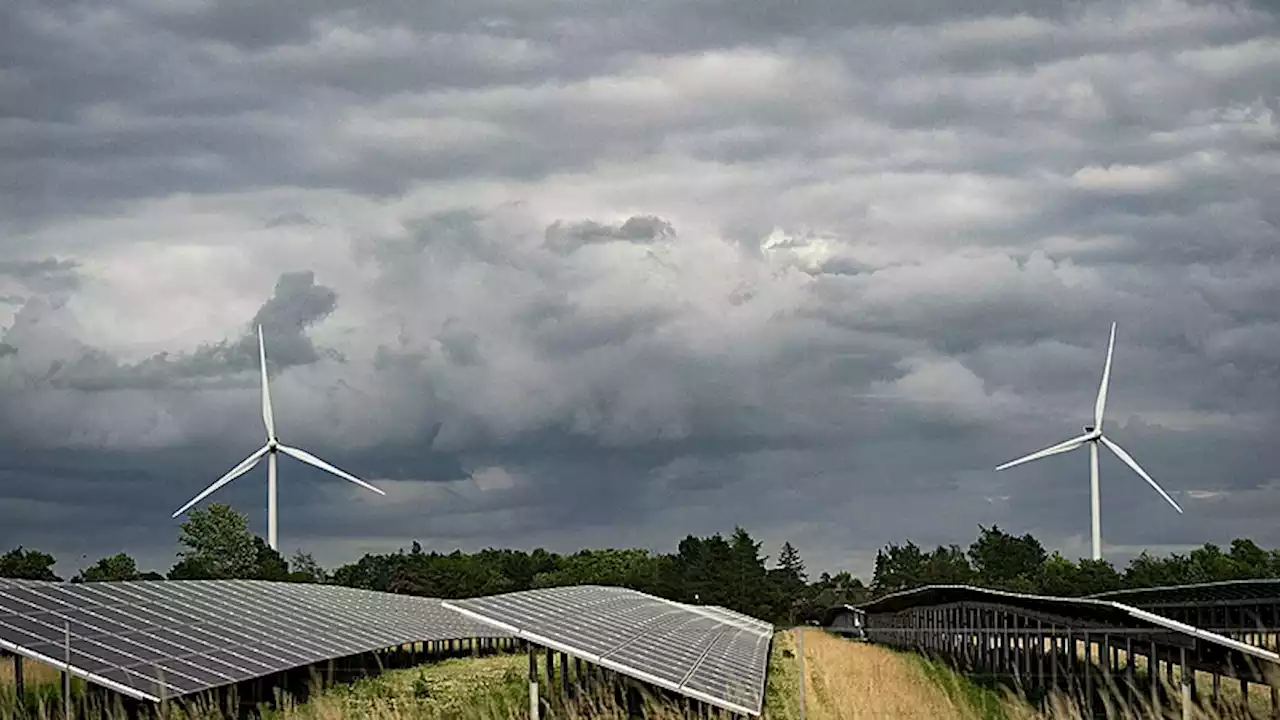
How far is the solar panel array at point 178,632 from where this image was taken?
28641 millimetres

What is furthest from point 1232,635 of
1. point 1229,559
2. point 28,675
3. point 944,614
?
point 1229,559

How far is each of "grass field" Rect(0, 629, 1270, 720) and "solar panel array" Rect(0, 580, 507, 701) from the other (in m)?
0.93

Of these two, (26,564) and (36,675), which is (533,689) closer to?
(36,675)

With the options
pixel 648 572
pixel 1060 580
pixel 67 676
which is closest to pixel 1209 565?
pixel 1060 580

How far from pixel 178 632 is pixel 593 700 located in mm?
9334

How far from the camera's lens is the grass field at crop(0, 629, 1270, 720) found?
2542 cm

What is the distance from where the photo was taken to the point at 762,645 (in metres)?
49.1

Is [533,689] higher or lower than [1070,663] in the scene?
lower

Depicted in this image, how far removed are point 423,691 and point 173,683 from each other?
7.48 metres

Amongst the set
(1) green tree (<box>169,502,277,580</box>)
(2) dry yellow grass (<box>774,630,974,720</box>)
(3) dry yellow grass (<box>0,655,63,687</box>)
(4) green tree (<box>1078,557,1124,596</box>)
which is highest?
(1) green tree (<box>169,502,277,580</box>)

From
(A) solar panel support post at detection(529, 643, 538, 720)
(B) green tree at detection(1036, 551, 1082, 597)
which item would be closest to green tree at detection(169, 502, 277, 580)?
(B) green tree at detection(1036, 551, 1082, 597)

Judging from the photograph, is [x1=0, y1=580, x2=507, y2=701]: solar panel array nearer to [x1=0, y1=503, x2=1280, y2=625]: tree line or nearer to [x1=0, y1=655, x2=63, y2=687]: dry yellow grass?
[x1=0, y1=655, x2=63, y2=687]: dry yellow grass

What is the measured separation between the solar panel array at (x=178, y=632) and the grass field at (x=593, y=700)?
36.6 inches

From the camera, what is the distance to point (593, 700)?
3553 cm
